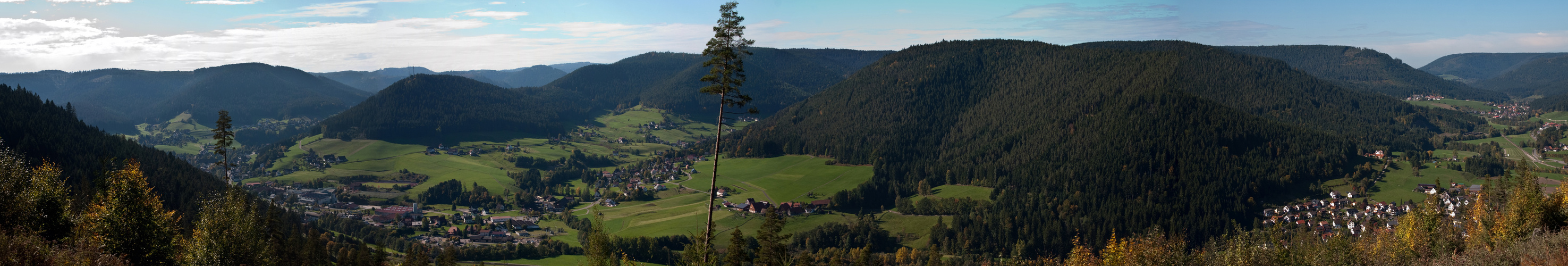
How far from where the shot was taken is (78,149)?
90.4m

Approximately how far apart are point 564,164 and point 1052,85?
13281 cm

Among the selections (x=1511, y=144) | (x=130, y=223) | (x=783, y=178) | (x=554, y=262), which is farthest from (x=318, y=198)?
(x=1511, y=144)

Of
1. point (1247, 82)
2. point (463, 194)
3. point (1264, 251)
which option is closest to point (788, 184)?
point (463, 194)

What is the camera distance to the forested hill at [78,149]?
82562 millimetres

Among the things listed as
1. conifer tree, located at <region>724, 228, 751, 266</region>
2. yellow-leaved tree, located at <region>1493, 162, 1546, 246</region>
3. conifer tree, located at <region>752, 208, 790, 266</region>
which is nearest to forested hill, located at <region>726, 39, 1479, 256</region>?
yellow-leaved tree, located at <region>1493, 162, 1546, 246</region>

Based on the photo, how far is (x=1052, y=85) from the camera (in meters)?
174

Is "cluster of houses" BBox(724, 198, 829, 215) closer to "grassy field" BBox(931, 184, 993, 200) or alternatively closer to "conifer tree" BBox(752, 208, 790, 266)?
"grassy field" BBox(931, 184, 993, 200)

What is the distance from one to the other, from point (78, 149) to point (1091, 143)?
16490 cm

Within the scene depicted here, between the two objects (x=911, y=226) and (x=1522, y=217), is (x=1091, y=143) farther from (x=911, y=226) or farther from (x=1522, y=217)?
(x=1522, y=217)

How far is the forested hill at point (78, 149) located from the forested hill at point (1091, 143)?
93.5 m

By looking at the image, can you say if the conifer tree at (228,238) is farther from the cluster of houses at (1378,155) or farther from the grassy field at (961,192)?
the cluster of houses at (1378,155)

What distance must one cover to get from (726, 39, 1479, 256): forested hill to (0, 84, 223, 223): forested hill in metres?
93.5

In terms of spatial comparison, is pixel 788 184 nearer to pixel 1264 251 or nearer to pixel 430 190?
pixel 430 190

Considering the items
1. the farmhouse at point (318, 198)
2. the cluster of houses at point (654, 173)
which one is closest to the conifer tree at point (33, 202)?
the cluster of houses at point (654, 173)
